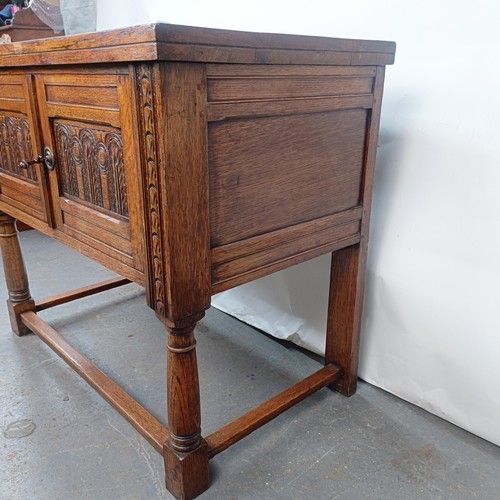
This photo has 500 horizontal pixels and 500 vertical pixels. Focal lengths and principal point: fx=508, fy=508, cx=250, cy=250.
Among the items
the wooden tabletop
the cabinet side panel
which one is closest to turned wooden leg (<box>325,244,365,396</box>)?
the cabinet side panel

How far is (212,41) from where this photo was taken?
29.7 inches

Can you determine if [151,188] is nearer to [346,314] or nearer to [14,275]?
[346,314]

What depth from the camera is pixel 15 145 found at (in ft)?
4.12

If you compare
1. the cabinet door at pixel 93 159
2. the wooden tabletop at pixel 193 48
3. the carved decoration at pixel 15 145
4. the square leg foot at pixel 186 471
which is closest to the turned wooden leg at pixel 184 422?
the square leg foot at pixel 186 471

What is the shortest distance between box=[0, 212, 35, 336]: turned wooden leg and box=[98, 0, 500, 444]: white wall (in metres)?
1.05

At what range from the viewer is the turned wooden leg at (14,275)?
162cm

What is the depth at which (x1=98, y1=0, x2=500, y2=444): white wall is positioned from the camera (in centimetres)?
110

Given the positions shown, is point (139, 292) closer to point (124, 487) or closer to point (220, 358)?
point (220, 358)

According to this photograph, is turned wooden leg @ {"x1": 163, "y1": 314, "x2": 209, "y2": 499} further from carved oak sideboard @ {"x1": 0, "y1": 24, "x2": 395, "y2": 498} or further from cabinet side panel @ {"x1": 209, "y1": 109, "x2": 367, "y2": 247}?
cabinet side panel @ {"x1": 209, "y1": 109, "x2": 367, "y2": 247}

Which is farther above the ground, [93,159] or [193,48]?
[193,48]

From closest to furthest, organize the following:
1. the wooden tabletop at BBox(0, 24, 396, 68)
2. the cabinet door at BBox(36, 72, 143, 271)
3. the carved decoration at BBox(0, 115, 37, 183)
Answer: the wooden tabletop at BBox(0, 24, 396, 68), the cabinet door at BBox(36, 72, 143, 271), the carved decoration at BBox(0, 115, 37, 183)

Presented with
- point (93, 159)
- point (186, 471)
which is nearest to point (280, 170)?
point (93, 159)

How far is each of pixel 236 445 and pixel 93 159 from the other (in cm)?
73

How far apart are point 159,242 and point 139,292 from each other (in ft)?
4.12
